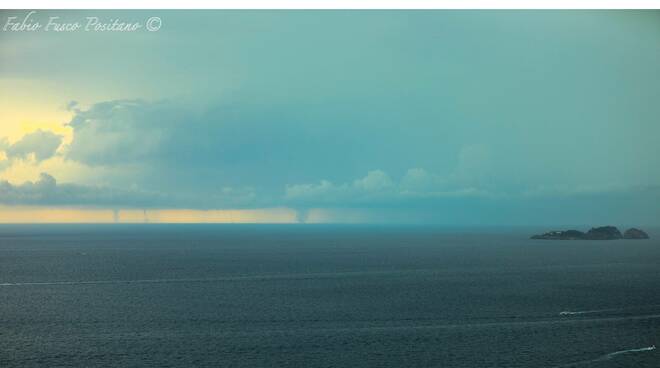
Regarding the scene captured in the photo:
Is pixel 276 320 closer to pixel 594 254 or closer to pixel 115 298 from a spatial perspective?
pixel 115 298

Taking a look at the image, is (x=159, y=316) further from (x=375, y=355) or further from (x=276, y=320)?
(x=375, y=355)

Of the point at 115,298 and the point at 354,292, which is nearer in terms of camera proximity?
the point at 115,298

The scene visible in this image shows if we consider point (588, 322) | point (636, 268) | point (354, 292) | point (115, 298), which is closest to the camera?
point (588, 322)

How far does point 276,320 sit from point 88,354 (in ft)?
68.5

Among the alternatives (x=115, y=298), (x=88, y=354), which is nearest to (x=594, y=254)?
(x=115, y=298)

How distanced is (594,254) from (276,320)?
133 meters

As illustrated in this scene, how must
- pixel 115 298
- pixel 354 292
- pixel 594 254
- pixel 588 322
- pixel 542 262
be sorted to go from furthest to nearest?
1. pixel 594 254
2. pixel 542 262
3. pixel 354 292
4. pixel 115 298
5. pixel 588 322

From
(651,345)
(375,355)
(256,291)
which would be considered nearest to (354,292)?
(256,291)

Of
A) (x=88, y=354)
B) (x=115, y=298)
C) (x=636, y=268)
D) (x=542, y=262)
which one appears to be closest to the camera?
(x=88, y=354)

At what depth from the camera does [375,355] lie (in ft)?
174

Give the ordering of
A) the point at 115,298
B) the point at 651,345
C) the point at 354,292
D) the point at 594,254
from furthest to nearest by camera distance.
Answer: the point at 594,254 < the point at 354,292 < the point at 115,298 < the point at 651,345

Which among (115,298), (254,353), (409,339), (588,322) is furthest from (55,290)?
(588,322)

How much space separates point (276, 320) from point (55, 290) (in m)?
43.8

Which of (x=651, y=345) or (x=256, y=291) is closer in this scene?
(x=651, y=345)
